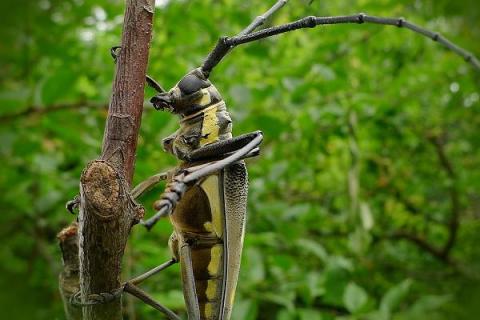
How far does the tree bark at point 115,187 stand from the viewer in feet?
4.56

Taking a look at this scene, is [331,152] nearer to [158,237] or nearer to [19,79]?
[158,237]

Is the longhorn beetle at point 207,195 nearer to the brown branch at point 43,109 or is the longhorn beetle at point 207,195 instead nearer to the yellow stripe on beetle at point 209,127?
the yellow stripe on beetle at point 209,127

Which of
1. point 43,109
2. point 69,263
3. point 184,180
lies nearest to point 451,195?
point 43,109

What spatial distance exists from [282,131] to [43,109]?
1.41 metres

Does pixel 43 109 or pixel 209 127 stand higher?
pixel 43 109

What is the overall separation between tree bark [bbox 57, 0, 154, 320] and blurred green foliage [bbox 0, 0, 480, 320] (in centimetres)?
76

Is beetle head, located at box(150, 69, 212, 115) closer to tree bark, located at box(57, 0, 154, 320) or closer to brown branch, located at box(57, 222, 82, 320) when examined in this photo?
tree bark, located at box(57, 0, 154, 320)

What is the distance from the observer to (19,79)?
15.1ft

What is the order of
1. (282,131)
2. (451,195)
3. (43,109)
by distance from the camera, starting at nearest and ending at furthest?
1. (43,109)
2. (282,131)
3. (451,195)

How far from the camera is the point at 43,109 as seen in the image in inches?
128

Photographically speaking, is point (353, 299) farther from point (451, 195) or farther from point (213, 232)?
point (451, 195)

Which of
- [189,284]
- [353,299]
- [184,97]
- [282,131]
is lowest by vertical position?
[353,299]

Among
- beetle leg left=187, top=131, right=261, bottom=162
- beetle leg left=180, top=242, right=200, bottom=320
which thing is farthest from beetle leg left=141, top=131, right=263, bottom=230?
beetle leg left=180, top=242, right=200, bottom=320

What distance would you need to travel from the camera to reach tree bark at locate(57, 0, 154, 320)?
Result: 1391 mm
